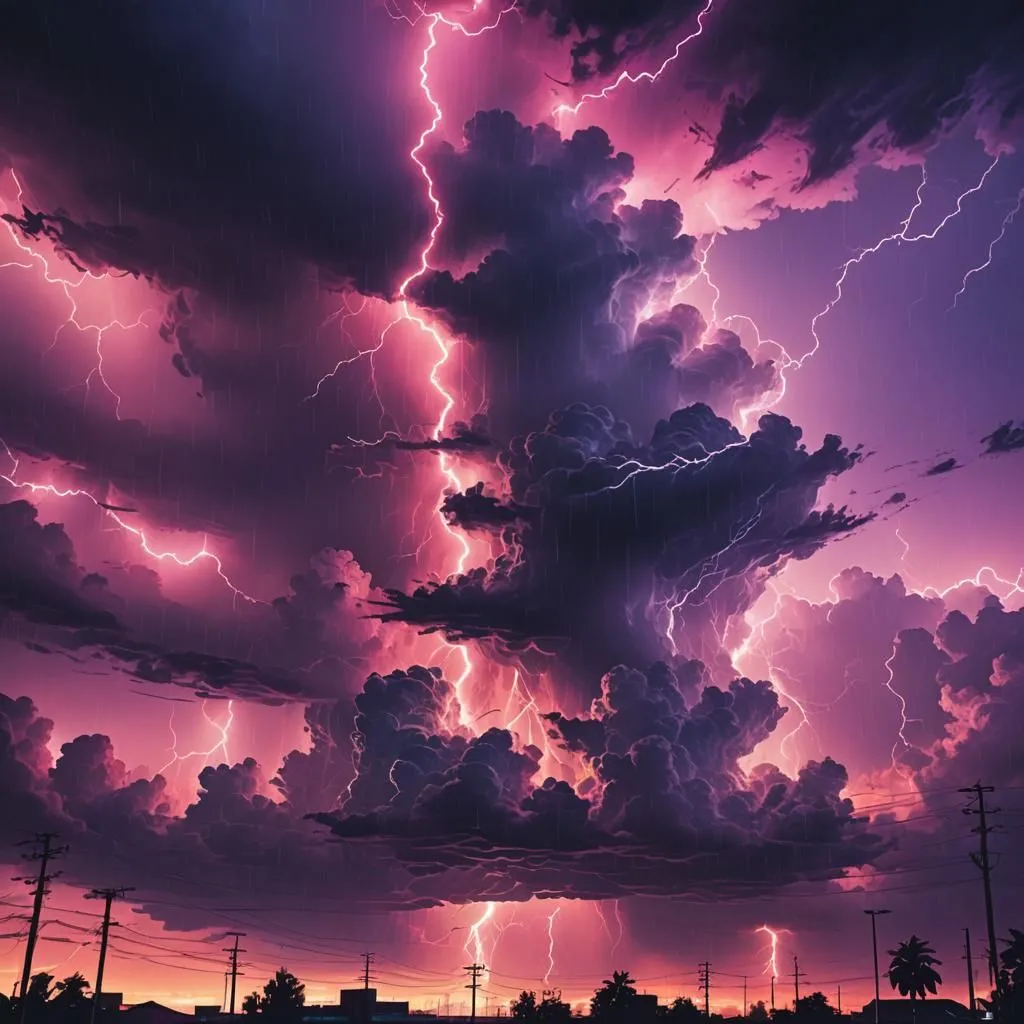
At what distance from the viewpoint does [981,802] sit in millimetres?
74312

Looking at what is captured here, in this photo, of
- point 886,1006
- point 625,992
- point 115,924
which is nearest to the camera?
point 115,924

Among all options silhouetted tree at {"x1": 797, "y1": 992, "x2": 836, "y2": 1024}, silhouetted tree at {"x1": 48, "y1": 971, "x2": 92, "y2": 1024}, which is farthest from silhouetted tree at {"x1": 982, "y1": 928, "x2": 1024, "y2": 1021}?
silhouetted tree at {"x1": 48, "y1": 971, "x2": 92, "y2": 1024}

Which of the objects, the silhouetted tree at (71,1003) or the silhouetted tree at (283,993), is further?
the silhouetted tree at (283,993)

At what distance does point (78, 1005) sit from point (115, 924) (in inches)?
1391

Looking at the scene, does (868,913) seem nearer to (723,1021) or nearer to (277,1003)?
(723,1021)

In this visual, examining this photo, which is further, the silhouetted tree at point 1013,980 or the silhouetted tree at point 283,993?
the silhouetted tree at point 283,993

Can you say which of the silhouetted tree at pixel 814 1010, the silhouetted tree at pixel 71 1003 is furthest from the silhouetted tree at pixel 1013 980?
the silhouetted tree at pixel 71 1003

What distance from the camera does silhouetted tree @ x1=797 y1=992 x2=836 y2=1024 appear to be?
127 meters

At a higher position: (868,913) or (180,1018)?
(868,913)

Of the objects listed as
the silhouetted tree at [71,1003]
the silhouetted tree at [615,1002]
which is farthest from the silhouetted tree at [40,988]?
the silhouetted tree at [615,1002]

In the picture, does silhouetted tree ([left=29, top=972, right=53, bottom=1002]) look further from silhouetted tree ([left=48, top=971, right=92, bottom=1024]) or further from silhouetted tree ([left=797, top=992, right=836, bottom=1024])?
silhouetted tree ([left=797, top=992, right=836, bottom=1024])

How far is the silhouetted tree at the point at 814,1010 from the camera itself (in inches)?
5000

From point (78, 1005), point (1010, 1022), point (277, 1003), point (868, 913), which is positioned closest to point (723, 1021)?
point (868, 913)

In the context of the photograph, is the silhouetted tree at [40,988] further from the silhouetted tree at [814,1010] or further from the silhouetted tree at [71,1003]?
the silhouetted tree at [814,1010]
